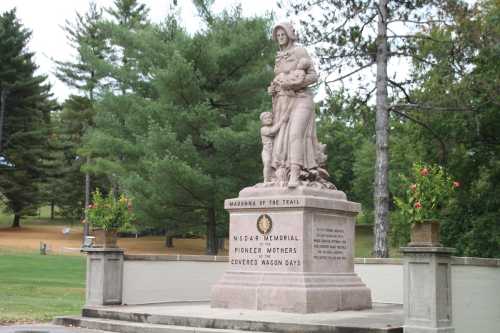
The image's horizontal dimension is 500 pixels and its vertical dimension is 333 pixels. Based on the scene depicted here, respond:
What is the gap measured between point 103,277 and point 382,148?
34.2 feet

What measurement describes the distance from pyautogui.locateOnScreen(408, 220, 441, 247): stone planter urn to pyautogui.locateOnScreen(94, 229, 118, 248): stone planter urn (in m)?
5.93

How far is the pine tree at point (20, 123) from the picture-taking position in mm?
54188

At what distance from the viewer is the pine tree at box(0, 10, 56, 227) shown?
54.2 meters

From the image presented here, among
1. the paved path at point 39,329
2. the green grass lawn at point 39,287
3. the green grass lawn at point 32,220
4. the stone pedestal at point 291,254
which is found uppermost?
the green grass lawn at point 32,220

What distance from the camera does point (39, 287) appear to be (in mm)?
22391

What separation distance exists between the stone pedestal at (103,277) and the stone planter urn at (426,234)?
19.6 ft

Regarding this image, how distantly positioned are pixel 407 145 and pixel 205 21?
11.1 m

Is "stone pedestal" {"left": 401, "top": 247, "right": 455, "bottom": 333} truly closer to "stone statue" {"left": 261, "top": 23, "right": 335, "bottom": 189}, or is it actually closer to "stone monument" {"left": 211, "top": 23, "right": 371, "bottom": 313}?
"stone monument" {"left": 211, "top": 23, "right": 371, "bottom": 313}

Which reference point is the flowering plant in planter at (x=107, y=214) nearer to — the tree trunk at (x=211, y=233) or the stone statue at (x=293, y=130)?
the stone statue at (x=293, y=130)

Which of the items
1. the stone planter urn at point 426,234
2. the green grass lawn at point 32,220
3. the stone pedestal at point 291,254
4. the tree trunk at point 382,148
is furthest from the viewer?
the green grass lawn at point 32,220

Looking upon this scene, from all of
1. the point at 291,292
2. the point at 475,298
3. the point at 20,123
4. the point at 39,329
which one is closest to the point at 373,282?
the point at 291,292

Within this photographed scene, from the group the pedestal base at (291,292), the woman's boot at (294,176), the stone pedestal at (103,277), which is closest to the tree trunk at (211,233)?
the stone pedestal at (103,277)

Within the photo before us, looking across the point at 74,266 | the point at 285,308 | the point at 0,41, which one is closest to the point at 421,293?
the point at 285,308

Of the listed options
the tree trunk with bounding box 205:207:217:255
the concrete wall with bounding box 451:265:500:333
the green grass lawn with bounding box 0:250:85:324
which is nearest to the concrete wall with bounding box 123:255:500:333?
the concrete wall with bounding box 451:265:500:333
